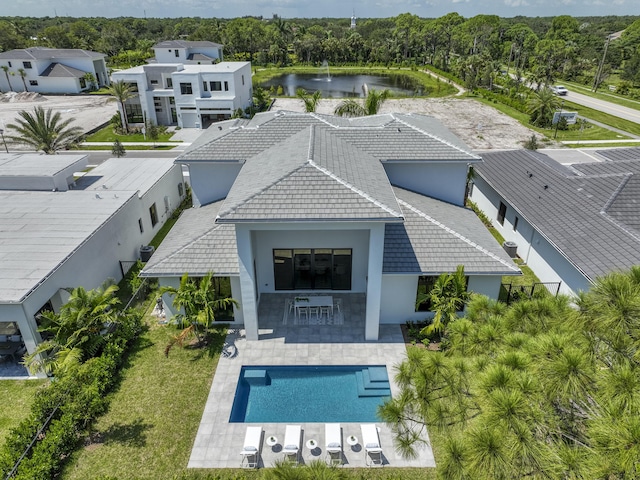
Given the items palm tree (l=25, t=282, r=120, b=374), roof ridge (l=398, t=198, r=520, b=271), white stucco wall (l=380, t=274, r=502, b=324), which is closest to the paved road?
roof ridge (l=398, t=198, r=520, b=271)

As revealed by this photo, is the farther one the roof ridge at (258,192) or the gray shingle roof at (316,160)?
the gray shingle roof at (316,160)

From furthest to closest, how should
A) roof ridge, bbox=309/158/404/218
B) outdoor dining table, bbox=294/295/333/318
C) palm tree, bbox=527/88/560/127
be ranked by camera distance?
palm tree, bbox=527/88/560/127, outdoor dining table, bbox=294/295/333/318, roof ridge, bbox=309/158/404/218

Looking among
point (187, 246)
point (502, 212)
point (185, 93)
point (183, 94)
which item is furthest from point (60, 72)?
point (502, 212)

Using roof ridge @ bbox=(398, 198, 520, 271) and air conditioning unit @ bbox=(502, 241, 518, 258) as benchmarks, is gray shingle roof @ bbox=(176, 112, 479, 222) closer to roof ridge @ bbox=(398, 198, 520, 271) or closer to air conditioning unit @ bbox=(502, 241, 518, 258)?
roof ridge @ bbox=(398, 198, 520, 271)

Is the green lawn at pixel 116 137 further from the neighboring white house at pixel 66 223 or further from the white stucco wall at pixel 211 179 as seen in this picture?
the white stucco wall at pixel 211 179

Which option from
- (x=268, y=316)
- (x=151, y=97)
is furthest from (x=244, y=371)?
(x=151, y=97)

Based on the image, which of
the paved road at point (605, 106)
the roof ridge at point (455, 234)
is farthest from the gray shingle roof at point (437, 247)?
the paved road at point (605, 106)
